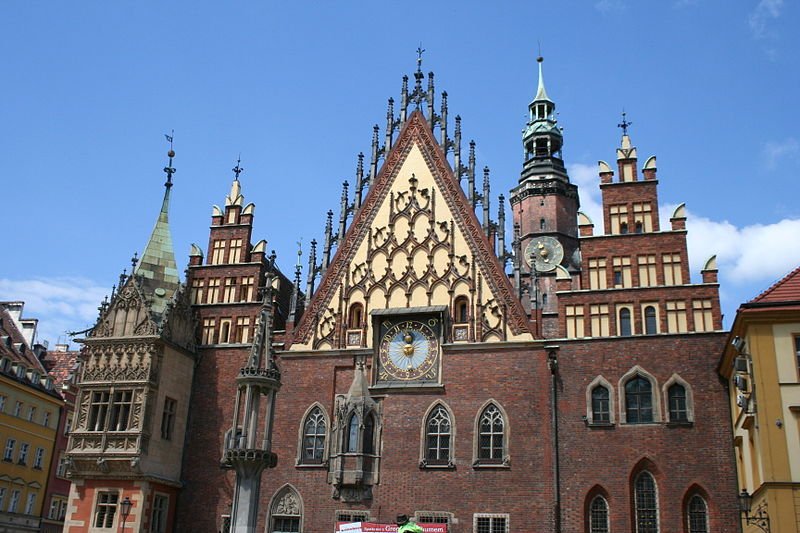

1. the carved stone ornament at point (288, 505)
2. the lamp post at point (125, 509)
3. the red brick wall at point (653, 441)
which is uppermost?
the red brick wall at point (653, 441)

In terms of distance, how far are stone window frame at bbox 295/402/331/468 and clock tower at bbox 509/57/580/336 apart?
1647 cm

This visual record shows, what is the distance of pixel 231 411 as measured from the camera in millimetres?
32781

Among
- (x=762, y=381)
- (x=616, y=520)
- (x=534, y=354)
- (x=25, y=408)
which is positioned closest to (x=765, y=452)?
(x=762, y=381)

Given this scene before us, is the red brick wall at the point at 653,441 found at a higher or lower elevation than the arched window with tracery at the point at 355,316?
lower

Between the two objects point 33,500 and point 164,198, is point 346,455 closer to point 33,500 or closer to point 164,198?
point 164,198

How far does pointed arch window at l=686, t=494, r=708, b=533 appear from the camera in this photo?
88.1 feet

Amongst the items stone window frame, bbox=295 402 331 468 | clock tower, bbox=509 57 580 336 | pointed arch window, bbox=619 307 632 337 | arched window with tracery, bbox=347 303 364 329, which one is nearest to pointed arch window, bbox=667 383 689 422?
pointed arch window, bbox=619 307 632 337

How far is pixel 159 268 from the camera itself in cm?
3475

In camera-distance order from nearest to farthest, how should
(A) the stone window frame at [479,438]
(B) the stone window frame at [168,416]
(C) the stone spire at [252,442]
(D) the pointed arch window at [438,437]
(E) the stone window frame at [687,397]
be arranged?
(C) the stone spire at [252,442] → (E) the stone window frame at [687,397] → (A) the stone window frame at [479,438] → (D) the pointed arch window at [438,437] → (B) the stone window frame at [168,416]

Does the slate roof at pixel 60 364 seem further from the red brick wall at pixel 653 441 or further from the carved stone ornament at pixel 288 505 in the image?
the red brick wall at pixel 653 441

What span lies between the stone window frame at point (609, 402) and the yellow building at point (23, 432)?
1124 inches

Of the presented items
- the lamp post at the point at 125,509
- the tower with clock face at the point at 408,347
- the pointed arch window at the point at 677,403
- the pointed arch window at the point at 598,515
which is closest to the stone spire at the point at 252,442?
the tower with clock face at the point at 408,347

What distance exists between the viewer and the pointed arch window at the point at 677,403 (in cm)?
2808

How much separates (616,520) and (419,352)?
900cm
